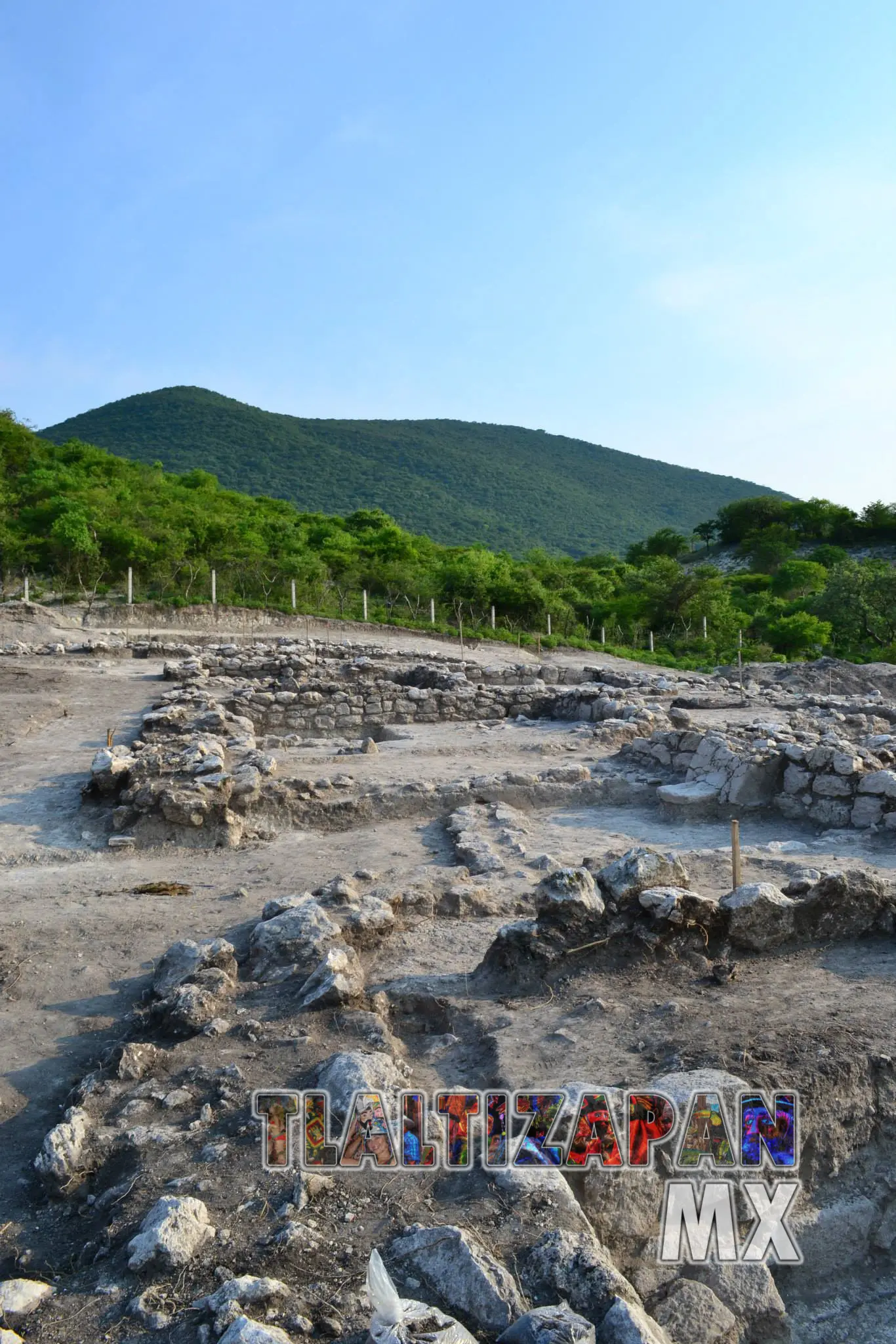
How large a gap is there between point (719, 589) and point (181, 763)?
3562cm

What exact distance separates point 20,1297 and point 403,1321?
1079 mm

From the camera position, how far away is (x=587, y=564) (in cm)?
6097

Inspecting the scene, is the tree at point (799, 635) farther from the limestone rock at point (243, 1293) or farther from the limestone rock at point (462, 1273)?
the limestone rock at point (243, 1293)

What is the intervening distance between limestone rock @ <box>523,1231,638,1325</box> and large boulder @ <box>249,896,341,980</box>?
2.29 meters

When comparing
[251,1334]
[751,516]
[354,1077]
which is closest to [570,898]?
[354,1077]

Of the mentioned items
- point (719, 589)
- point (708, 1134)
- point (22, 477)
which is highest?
point (22, 477)

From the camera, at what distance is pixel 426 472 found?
114688 millimetres

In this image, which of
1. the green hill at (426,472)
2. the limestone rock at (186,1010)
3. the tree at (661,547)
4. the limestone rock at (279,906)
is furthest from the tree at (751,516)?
the limestone rock at (186,1010)

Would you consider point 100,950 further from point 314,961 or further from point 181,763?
point 181,763

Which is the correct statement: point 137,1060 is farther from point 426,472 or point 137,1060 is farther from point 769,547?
point 426,472

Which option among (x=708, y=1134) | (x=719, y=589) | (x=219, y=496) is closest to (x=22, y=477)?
(x=219, y=496)

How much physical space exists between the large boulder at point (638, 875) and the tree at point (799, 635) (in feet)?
98.9

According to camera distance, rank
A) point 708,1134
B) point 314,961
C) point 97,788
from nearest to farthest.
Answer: point 708,1134 < point 314,961 < point 97,788

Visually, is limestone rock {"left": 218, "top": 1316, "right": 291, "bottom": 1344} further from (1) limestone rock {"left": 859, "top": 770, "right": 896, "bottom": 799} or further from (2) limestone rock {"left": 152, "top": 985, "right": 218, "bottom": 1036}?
(1) limestone rock {"left": 859, "top": 770, "right": 896, "bottom": 799}
